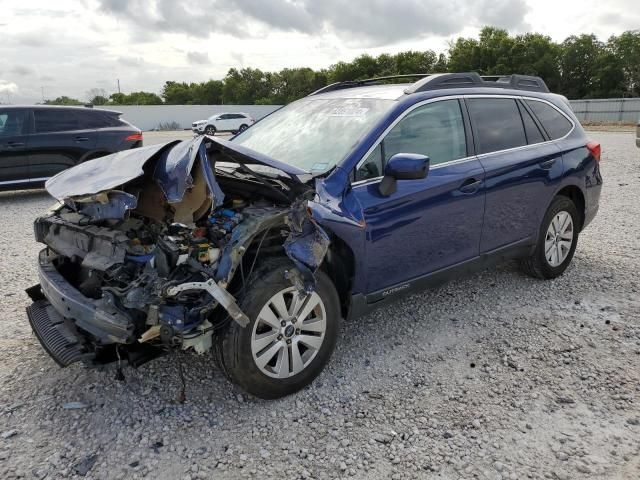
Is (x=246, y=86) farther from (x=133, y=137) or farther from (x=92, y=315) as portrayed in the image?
(x=92, y=315)

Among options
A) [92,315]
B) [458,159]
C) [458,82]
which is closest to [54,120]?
[458,82]

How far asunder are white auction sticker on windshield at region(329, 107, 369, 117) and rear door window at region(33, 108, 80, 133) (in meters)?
6.99

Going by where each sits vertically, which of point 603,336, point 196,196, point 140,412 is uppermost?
point 196,196

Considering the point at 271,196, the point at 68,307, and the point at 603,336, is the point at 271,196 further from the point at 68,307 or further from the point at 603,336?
the point at 603,336

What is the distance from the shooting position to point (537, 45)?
5203cm

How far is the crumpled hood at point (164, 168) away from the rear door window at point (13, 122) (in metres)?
6.35

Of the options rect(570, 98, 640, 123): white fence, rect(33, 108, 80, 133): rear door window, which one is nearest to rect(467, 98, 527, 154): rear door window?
rect(33, 108, 80, 133): rear door window

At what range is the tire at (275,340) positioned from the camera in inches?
111

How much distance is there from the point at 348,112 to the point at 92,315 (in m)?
2.25

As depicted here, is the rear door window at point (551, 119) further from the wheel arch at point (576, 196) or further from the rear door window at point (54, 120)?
the rear door window at point (54, 120)

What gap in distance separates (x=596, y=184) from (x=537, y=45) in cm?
5404

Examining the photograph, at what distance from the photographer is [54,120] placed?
29.9 feet

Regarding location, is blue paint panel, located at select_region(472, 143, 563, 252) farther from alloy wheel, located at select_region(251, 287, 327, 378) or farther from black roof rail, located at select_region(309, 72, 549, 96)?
alloy wheel, located at select_region(251, 287, 327, 378)

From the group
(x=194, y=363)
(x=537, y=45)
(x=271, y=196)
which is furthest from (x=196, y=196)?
(x=537, y=45)
